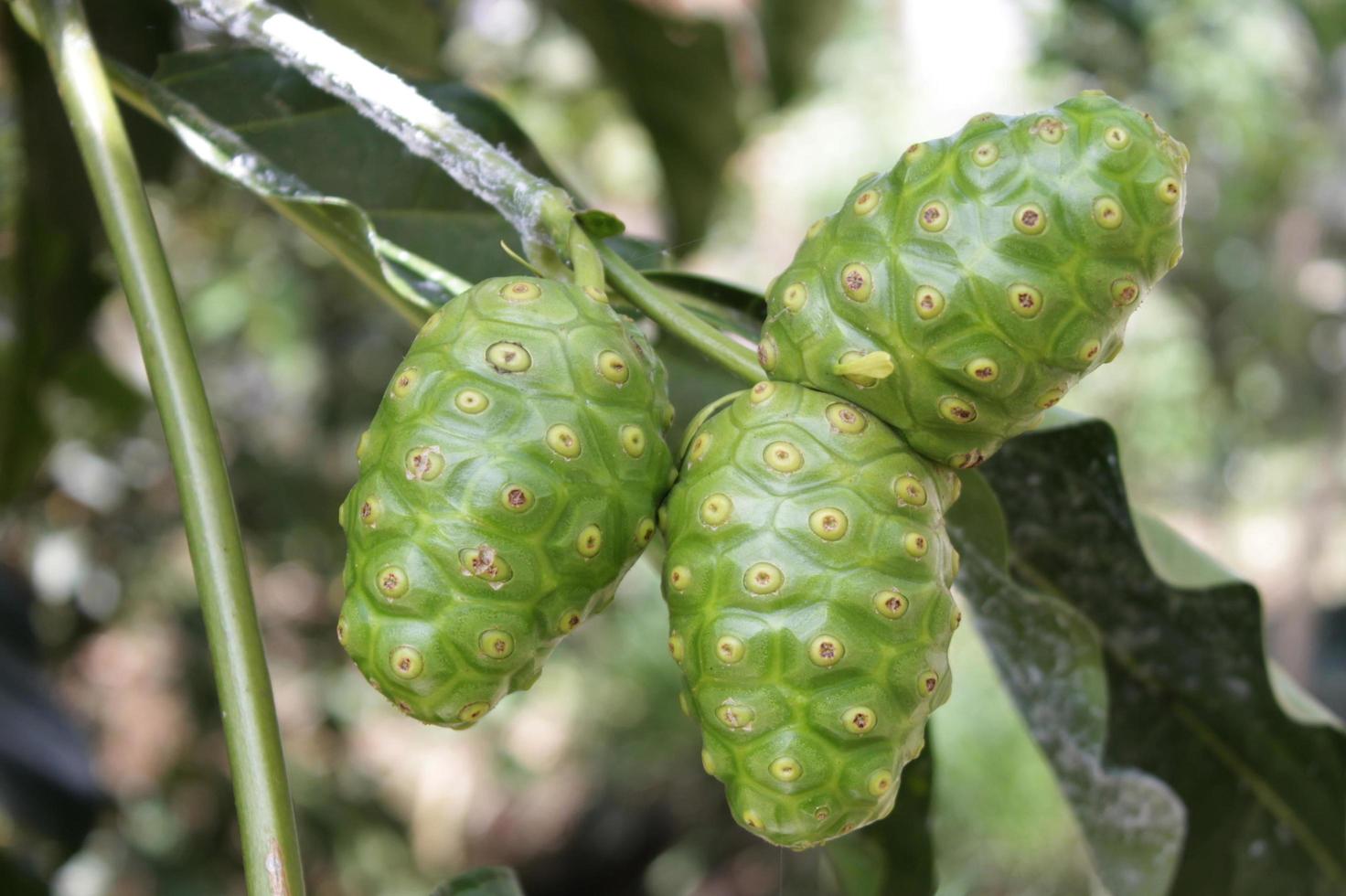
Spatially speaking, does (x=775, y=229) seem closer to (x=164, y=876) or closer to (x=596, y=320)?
(x=164, y=876)

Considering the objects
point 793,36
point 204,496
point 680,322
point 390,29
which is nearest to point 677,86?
point 793,36

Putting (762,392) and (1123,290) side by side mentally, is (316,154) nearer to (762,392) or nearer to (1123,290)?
(762,392)

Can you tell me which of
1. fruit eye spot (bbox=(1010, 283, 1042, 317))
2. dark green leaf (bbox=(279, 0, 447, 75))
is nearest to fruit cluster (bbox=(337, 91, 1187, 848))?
fruit eye spot (bbox=(1010, 283, 1042, 317))

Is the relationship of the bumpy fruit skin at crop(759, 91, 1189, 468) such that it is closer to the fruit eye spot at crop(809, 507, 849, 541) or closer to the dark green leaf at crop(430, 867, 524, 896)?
the fruit eye spot at crop(809, 507, 849, 541)

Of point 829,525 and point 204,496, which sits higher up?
point 829,525

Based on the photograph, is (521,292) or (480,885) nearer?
(521,292)

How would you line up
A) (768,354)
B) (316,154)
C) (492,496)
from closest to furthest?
(492,496), (768,354), (316,154)
